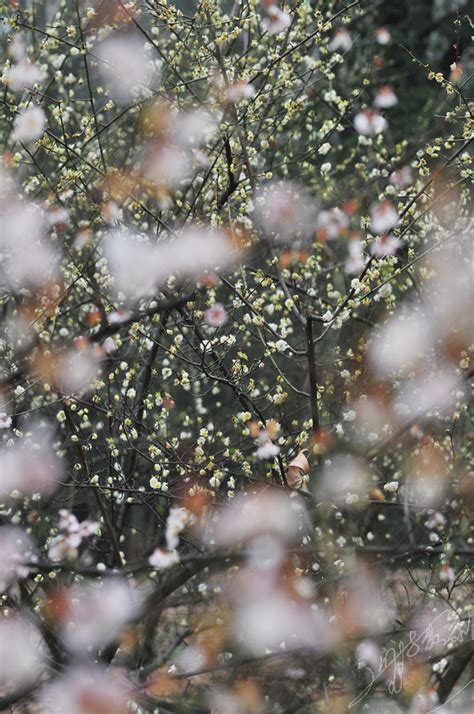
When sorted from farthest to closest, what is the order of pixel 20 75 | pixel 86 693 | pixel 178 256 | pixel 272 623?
pixel 20 75, pixel 178 256, pixel 272 623, pixel 86 693

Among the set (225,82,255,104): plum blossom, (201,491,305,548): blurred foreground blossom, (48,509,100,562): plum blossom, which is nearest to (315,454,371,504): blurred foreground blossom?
(201,491,305,548): blurred foreground blossom

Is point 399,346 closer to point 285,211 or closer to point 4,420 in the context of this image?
point 285,211

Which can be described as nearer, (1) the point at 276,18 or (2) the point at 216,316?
(2) the point at 216,316

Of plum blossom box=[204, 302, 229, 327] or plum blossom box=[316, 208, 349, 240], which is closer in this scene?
plum blossom box=[204, 302, 229, 327]

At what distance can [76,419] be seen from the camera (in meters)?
5.83

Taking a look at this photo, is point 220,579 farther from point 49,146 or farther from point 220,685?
point 49,146

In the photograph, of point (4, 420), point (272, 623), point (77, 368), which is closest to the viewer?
point (272, 623)

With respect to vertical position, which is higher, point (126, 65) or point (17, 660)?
point (126, 65)

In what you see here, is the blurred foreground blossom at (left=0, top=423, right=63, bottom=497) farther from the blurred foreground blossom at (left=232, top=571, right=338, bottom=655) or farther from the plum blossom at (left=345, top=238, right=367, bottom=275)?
the plum blossom at (left=345, top=238, right=367, bottom=275)

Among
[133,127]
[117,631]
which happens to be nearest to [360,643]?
[117,631]

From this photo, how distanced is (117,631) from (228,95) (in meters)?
2.40

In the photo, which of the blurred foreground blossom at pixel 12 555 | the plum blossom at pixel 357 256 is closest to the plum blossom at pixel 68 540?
the blurred foreground blossom at pixel 12 555

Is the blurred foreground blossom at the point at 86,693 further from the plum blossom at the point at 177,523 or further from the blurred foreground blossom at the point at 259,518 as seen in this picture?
Answer: the blurred foreground blossom at the point at 259,518

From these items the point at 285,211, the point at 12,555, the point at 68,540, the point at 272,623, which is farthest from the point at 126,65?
the point at 272,623
